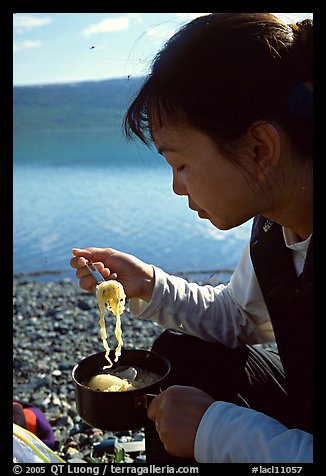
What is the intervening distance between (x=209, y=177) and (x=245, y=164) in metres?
0.13

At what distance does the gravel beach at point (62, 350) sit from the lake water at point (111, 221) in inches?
47.8

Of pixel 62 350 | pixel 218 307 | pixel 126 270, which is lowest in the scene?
pixel 62 350

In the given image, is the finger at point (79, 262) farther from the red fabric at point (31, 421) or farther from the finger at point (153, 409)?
the red fabric at point (31, 421)

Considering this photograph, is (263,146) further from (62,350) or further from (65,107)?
(65,107)

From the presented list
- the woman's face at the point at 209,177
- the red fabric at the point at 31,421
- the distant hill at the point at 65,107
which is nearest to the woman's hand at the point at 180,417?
the woman's face at the point at 209,177

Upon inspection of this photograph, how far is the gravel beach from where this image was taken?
3.39 metres

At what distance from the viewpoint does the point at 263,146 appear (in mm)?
1933

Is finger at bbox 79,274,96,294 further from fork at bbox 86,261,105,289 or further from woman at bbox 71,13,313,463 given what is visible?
woman at bbox 71,13,313,463

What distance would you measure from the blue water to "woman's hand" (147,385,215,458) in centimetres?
300

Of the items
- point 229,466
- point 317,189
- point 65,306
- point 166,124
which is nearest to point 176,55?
point 166,124

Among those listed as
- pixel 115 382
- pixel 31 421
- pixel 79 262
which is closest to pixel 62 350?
pixel 31 421

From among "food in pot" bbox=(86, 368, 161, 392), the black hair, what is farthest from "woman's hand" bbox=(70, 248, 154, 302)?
the black hair

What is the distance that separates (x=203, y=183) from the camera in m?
2.02

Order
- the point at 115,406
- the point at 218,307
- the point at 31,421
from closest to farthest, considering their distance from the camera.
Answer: the point at 115,406
the point at 218,307
the point at 31,421
